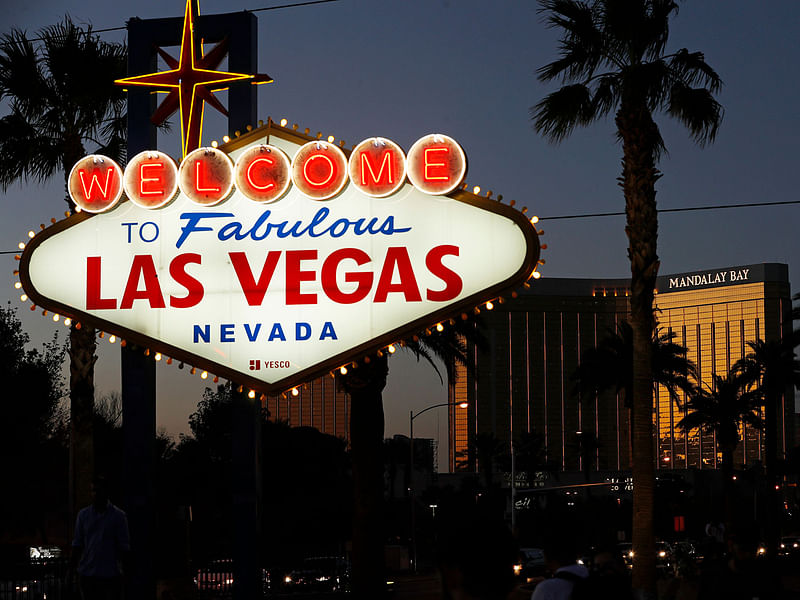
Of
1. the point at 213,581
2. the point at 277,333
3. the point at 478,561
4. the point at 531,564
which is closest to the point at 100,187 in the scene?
the point at 277,333

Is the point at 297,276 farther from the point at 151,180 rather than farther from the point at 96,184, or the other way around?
the point at 96,184

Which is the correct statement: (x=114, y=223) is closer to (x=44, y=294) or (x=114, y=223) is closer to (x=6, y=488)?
(x=44, y=294)

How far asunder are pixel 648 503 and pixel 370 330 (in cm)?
791

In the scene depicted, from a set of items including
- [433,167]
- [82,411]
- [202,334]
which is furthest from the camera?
[82,411]

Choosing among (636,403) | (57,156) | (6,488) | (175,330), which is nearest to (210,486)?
(6,488)

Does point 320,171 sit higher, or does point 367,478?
point 320,171

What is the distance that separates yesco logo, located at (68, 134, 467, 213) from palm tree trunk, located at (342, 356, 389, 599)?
8.45m

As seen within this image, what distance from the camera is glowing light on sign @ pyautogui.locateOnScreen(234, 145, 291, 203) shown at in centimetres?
1556

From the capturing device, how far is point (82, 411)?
908 inches

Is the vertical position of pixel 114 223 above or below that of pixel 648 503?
above

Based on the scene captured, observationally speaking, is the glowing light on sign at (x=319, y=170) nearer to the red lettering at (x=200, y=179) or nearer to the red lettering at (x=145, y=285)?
the red lettering at (x=200, y=179)

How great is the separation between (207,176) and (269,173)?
867 mm

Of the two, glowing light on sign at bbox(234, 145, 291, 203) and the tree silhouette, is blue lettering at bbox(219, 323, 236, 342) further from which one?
the tree silhouette

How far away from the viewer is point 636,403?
21.3 m
